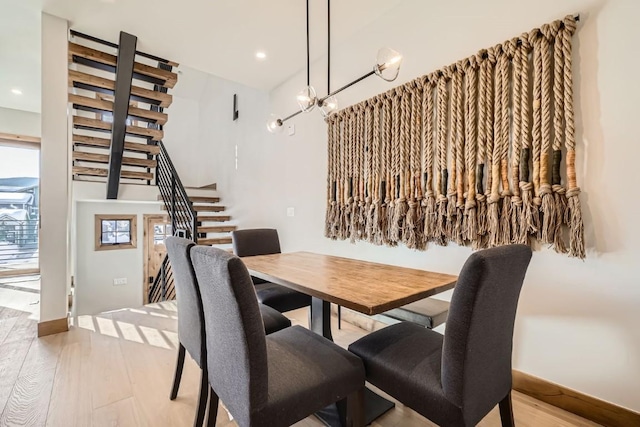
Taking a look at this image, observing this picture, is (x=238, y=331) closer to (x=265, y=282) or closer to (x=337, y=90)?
(x=265, y=282)

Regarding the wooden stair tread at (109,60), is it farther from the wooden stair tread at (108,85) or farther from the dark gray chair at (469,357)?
the dark gray chair at (469,357)

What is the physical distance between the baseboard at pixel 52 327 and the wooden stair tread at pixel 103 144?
227 centimetres

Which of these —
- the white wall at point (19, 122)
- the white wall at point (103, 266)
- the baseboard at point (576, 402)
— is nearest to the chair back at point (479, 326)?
the baseboard at point (576, 402)

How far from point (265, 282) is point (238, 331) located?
159cm

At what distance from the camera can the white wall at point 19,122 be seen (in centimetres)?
472

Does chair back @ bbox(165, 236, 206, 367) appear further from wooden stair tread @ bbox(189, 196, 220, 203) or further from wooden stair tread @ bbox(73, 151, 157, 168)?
wooden stair tread @ bbox(189, 196, 220, 203)

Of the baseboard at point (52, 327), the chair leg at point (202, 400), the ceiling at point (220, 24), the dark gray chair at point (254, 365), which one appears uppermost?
the ceiling at point (220, 24)

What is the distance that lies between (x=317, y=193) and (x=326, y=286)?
1.91m

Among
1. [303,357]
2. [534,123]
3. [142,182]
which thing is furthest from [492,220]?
[142,182]

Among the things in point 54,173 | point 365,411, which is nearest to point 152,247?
point 54,173

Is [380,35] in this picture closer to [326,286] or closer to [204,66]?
[204,66]

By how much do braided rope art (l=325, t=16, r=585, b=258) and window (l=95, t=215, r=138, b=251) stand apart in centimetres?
454

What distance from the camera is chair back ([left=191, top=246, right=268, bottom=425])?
894mm

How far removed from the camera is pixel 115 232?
5.23 metres
